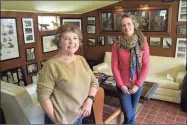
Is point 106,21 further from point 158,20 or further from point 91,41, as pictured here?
point 158,20

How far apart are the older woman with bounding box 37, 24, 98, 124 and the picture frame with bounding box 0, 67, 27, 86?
7.87 feet

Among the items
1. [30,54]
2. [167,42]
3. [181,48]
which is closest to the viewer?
[30,54]

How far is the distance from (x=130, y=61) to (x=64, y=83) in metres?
0.72

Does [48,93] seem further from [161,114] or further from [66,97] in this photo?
[161,114]

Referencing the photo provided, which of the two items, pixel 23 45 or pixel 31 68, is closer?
pixel 23 45

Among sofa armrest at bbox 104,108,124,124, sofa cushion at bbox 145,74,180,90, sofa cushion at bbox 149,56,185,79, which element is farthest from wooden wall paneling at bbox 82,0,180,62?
sofa armrest at bbox 104,108,124,124

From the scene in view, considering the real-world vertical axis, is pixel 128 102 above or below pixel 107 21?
below

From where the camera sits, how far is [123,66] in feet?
5.18

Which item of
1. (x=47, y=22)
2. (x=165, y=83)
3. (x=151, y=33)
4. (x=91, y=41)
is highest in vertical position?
(x=47, y=22)

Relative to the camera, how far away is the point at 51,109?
3.36 ft

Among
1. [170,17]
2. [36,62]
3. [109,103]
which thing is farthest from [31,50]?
[170,17]

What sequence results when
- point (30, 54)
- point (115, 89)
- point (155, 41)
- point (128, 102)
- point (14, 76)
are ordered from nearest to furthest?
point (128, 102) < point (115, 89) < point (14, 76) < point (30, 54) < point (155, 41)

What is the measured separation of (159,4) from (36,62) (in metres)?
2.79

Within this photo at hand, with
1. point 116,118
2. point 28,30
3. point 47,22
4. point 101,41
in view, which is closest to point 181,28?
point 101,41
